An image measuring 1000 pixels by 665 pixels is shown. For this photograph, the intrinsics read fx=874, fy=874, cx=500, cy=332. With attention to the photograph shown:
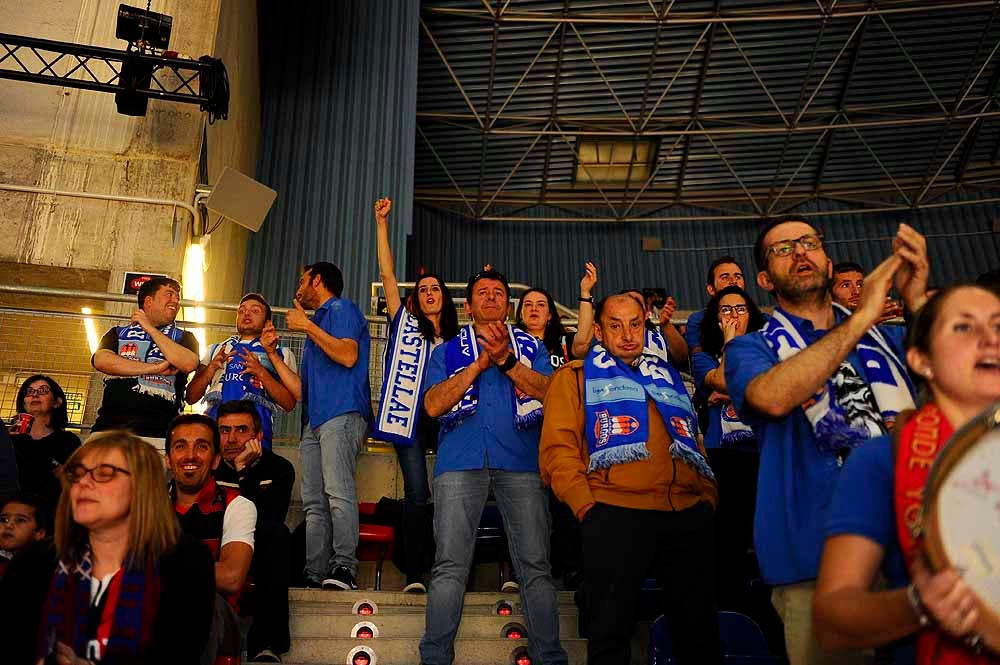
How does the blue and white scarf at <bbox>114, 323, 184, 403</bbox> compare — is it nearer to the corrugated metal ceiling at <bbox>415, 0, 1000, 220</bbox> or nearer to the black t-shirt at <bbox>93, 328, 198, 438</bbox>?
the black t-shirt at <bbox>93, 328, 198, 438</bbox>

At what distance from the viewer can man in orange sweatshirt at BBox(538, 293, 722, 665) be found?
2533 mm

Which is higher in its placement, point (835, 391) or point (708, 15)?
point (708, 15)

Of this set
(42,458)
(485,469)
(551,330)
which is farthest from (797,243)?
(42,458)

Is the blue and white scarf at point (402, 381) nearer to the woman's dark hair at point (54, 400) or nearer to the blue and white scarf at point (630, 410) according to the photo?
the blue and white scarf at point (630, 410)

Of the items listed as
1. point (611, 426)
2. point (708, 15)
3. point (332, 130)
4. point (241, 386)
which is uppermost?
point (708, 15)

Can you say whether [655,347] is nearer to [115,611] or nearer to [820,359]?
[820,359]

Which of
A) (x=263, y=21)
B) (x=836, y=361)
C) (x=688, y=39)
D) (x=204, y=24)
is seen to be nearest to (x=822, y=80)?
(x=688, y=39)

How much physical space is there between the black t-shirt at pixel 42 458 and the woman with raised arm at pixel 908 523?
3.63 meters

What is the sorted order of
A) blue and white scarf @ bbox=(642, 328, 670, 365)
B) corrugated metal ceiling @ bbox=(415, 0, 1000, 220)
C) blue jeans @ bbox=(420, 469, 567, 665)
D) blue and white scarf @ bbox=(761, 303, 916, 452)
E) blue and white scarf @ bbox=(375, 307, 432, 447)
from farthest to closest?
corrugated metal ceiling @ bbox=(415, 0, 1000, 220)
blue and white scarf @ bbox=(375, 307, 432, 447)
blue and white scarf @ bbox=(642, 328, 670, 365)
blue jeans @ bbox=(420, 469, 567, 665)
blue and white scarf @ bbox=(761, 303, 916, 452)

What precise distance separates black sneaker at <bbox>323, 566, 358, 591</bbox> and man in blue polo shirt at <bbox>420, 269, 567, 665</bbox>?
0.63 meters

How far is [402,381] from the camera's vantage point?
4.07 meters

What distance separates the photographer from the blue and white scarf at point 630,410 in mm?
2738

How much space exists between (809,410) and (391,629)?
213 cm

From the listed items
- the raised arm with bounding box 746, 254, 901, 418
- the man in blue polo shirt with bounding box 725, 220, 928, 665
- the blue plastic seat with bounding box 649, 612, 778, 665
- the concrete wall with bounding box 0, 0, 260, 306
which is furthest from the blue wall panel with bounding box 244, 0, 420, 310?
the raised arm with bounding box 746, 254, 901, 418
